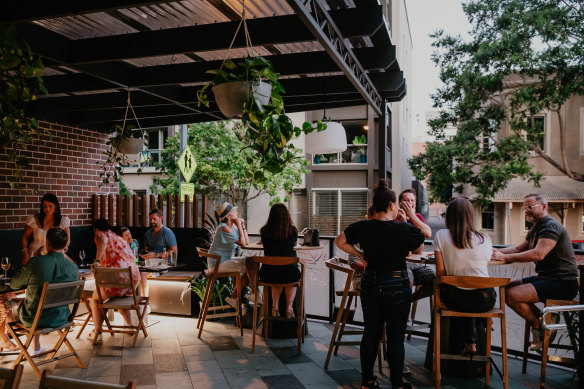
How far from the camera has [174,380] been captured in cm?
415

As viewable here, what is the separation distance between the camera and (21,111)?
2434 mm

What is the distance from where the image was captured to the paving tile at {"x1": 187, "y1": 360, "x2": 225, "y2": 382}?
419 centimetres

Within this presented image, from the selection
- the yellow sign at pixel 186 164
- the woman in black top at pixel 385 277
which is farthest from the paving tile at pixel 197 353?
the yellow sign at pixel 186 164

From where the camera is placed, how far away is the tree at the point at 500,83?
13.2 meters

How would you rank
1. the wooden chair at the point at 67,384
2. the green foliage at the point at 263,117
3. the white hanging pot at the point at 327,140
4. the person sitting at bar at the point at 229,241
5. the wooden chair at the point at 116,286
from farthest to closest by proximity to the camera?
the person sitting at bar at the point at 229,241, the white hanging pot at the point at 327,140, the wooden chair at the point at 116,286, the green foliage at the point at 263,117, the wooden chair at the point at 67,384

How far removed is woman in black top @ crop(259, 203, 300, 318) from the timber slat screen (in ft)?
6.87

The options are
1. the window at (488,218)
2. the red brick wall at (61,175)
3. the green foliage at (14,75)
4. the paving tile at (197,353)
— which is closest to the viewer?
the green foliage at (14,75)

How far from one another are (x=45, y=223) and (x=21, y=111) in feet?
13.0

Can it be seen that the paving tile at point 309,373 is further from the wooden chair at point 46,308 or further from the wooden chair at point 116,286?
the wooden chair at point 46,308

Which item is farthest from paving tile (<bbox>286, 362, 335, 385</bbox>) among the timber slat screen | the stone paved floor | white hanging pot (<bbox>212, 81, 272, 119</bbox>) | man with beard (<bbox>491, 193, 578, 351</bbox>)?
the timber slat screen

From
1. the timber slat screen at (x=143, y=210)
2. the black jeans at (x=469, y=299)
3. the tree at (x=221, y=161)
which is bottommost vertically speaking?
the black jeans at (x=469, y=299)

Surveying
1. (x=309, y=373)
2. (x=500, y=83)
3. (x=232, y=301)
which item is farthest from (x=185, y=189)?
(x=500, y=83)

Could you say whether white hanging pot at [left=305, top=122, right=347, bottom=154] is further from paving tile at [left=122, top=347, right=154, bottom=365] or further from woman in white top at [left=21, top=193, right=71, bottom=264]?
woman in white top at [left=21, top=193, right=71, bottom=264]

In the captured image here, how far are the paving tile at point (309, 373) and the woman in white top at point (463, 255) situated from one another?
1308mm
